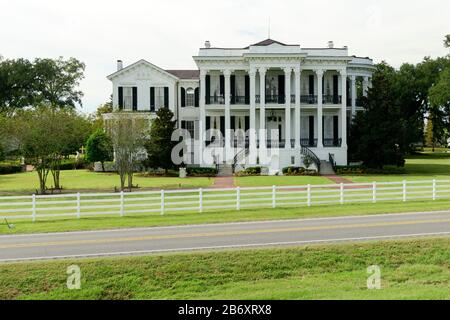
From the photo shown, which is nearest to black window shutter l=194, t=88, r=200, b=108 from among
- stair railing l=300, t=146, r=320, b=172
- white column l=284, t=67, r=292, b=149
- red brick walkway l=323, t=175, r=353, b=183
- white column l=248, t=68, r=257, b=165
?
white column l=248, t=68, r=257, b=165

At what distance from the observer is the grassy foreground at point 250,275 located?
12.2m

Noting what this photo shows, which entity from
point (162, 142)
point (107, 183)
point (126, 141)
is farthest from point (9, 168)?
point (126, 141)

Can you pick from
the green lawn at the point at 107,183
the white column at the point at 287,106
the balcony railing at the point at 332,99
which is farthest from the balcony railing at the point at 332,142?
the green lawn at the point at 107,183

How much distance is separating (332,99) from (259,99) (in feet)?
23.8

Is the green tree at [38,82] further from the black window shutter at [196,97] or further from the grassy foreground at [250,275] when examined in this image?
the grassy foreground at [250,275]

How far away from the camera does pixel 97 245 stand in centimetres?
1595

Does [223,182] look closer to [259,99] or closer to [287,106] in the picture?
[287,106]

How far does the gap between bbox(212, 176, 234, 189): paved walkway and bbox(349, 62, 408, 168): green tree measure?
44.3 feet

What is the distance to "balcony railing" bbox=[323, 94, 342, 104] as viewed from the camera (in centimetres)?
5109

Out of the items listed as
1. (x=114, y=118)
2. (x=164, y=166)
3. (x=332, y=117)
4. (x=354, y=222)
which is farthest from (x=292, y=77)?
(x=354, y=222)

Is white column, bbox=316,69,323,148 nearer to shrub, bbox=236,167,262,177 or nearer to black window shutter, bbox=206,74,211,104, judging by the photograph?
shrub, bbox=236,167,262,177

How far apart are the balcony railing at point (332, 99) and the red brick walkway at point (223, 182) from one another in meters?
14.3

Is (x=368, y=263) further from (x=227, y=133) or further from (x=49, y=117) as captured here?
(x=227, y=133)

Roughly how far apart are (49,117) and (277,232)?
23063 millimetres
